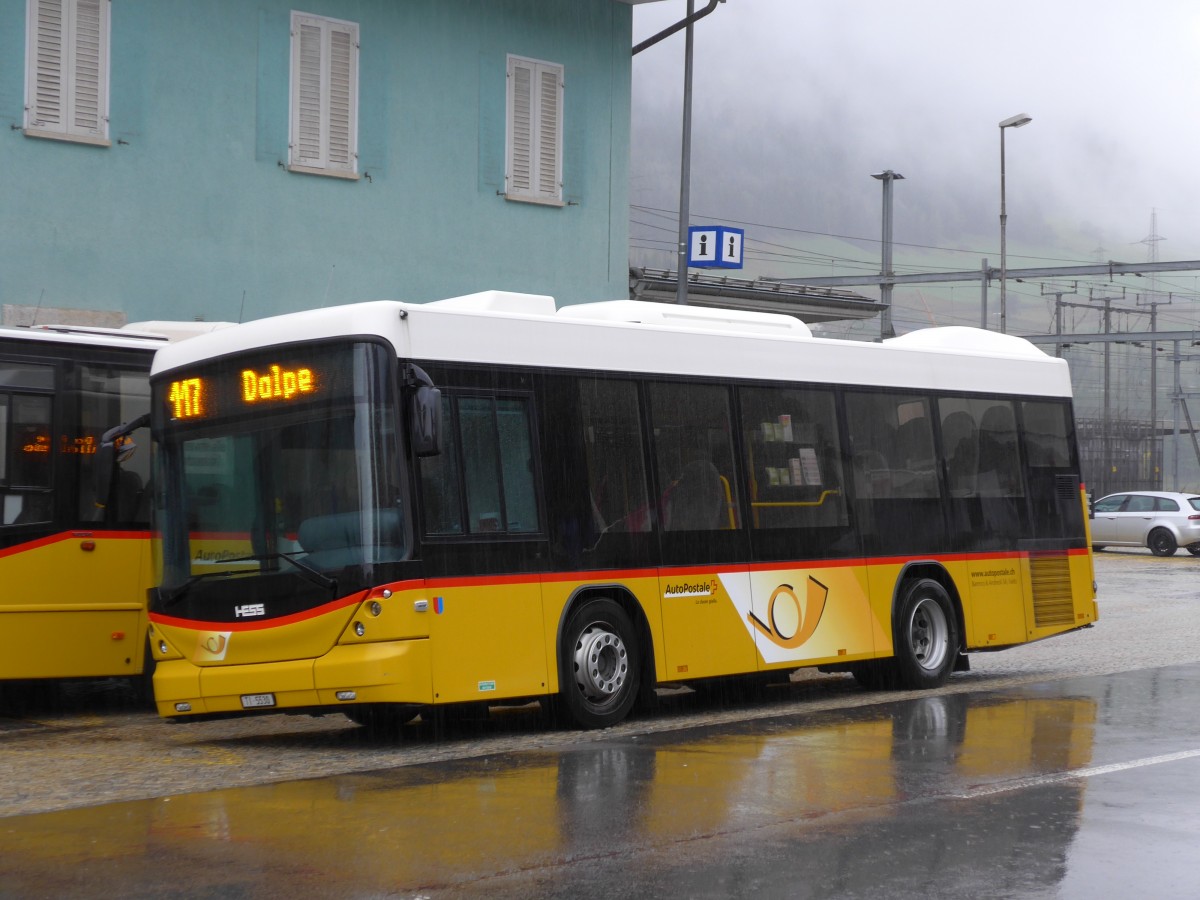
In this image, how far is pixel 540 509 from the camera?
11.5 metres

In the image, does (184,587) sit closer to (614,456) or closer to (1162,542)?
(614,456)

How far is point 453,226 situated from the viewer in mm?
22656

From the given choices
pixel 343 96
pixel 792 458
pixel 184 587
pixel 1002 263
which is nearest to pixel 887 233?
pixel 1002 263

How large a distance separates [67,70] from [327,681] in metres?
11.2

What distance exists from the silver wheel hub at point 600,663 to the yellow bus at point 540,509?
20mm

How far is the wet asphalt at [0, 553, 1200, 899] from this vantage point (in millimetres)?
6711

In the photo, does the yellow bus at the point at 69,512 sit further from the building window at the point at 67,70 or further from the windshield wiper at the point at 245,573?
the building window at the point at 67,70

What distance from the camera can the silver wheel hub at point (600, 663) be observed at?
38.1 ft

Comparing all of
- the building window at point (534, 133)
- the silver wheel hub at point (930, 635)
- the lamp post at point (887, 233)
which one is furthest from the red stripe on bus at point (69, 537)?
the lamp post at point (887, 233)

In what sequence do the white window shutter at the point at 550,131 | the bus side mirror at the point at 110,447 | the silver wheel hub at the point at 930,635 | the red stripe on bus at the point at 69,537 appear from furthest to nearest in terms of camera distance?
the white window shutter at the point at 550,131 < the silver wheel hub at the point at 930,635 < the red stripe on bus at the point at 69,537 < the bus side mirror at the point at 110,447

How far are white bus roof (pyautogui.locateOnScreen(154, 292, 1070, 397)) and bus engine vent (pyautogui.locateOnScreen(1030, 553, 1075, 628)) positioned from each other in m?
1.59

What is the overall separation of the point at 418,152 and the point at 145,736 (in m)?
11.9

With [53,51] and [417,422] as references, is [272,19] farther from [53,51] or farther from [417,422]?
[417,422]

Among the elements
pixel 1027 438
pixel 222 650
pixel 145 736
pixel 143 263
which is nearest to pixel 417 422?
pixel 222 650
